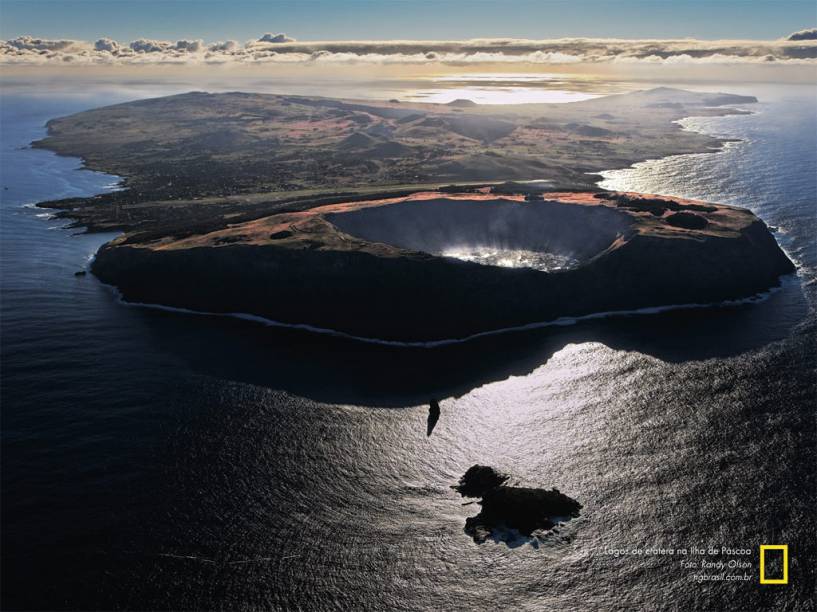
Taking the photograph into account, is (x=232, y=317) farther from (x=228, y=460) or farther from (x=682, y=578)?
(x=682, y=578)

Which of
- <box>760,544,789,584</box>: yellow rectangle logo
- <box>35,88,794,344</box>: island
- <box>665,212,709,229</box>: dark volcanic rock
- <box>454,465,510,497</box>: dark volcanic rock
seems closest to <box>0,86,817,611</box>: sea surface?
<box>760,544,789,584</box>: yellow rectangle logo

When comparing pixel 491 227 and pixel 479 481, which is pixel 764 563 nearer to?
pixel 479 481

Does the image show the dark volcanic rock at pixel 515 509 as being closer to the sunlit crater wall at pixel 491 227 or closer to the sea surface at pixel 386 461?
the sea surface at pixel 386 461

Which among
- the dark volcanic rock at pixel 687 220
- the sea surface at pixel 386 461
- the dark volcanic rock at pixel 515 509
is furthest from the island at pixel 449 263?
the dark volcanic rock at pixel 515 509

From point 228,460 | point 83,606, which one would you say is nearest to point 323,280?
point 228,460

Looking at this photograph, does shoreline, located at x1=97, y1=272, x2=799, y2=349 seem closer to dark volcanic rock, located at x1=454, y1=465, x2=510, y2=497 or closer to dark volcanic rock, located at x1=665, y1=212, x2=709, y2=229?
dark volcanic rock, located at x1=665, y1=212, x2=709, y2=229

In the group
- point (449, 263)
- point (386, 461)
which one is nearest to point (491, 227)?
point (449, 263)
